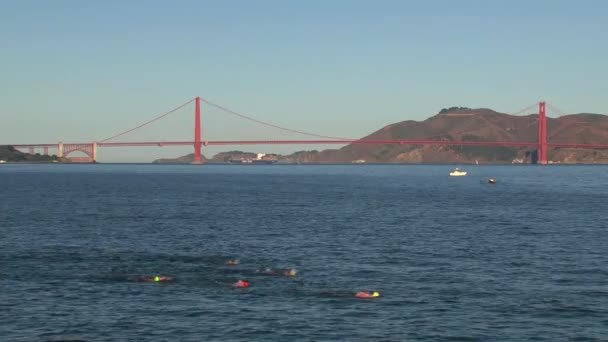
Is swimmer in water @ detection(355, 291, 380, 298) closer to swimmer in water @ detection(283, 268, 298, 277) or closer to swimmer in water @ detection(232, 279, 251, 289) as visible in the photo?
swimmer in water @ detection(232, 279, 251, 289)

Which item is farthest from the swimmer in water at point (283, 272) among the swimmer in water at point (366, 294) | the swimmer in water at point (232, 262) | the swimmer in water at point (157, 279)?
the swimmer in water at point (366, 294)

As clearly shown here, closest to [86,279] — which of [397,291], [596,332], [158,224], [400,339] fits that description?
[397,291]

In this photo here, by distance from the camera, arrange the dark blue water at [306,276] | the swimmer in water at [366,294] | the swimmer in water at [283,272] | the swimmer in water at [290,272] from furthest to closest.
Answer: the swimmer in water at [283,272] < the swimmer in water at [290,272] < the swimmer in water at [366,294] < the dark blue water at [306,276]

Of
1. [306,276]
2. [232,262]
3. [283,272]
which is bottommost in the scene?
[306,276]

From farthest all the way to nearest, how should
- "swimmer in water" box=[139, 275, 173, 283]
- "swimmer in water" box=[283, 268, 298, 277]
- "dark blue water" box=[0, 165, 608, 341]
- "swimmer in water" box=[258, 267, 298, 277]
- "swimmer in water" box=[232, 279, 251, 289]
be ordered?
1. "swimmer in water" box=[258, 267, 298, 277]
2. "swimmer in water" box=[283, 268, 298, 277]
3. "swimmer in water" box=[139, 275, 173, 283]
4. "swimmer in water" box=[232, 279, 251, 289]
5. "dark blue water" box=[0, 165, 608, 341]

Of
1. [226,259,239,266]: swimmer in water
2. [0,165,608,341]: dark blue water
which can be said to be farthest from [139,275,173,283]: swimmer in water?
[226,259,239,266]: swimmer in water

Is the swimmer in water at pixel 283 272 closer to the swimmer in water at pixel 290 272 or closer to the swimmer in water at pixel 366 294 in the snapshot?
the swimmer in water at pixel 290 272

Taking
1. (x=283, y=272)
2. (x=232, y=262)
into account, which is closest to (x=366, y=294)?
(x=283, y=272)

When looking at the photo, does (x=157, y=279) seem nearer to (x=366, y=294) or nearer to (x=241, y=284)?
(x=241, y=284)

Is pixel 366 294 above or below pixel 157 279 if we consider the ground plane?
below
